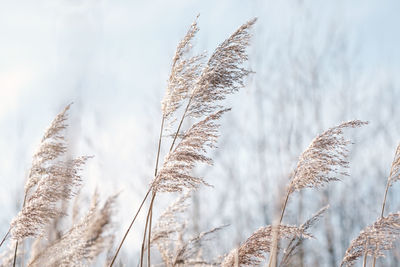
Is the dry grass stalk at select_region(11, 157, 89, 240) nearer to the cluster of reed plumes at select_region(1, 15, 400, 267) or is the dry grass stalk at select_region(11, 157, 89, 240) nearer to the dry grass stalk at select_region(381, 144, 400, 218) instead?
the cluster of reed plumes at select_region(1, 15, 400, 267)

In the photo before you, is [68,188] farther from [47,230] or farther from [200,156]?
[200,156]

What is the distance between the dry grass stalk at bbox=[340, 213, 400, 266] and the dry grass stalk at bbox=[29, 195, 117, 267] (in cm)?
154

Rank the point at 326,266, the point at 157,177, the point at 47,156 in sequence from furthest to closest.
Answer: the point at 326,266
the point at 47,156
the point at 157,177

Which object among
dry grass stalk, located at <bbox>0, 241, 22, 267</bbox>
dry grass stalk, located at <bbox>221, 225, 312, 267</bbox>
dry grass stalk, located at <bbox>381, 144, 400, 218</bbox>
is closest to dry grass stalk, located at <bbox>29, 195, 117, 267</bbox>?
dry grass stalk, located at <bbox>0, 241, 22, 267</bbox>

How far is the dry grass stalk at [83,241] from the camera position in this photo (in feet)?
8.88

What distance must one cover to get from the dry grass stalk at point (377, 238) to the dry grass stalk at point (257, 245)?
41 centimetres

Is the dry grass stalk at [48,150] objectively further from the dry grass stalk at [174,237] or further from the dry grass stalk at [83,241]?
the dry grass stalk at [174,237]

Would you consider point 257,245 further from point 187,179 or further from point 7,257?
point 7,257

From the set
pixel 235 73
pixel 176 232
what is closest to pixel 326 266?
pixel 176 232

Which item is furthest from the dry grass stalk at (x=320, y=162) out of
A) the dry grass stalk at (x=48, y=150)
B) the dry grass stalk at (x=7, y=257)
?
the dry grass stalk at (x=7, y=257)

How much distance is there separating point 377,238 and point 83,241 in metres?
1.74

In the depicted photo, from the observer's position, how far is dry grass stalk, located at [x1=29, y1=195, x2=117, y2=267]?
2707 millimetres

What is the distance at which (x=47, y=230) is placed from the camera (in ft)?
9.27

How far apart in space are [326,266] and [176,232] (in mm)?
11215
